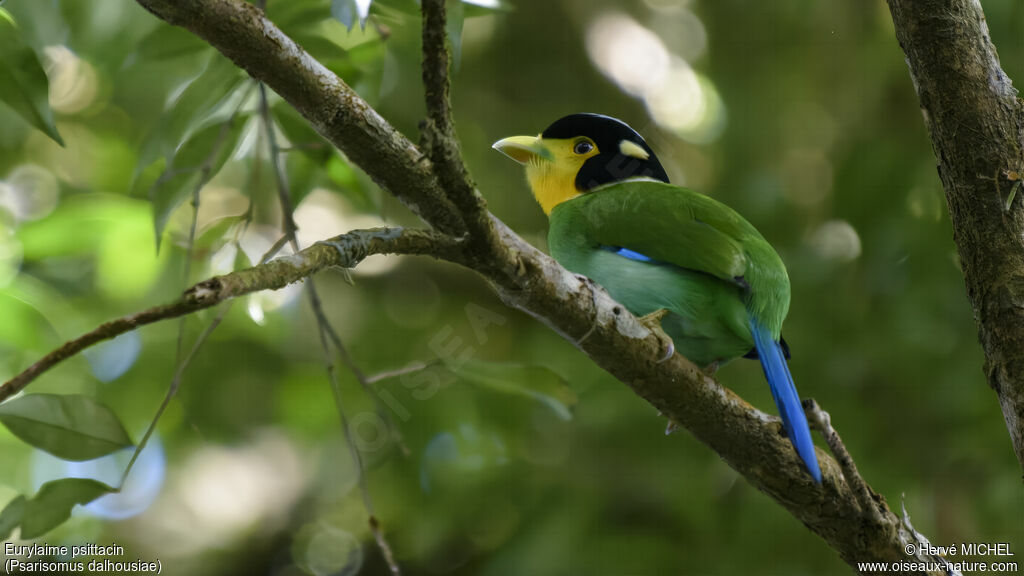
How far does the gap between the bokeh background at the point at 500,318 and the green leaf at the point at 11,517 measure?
0.53 meters

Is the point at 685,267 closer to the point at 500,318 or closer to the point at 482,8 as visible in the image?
the point at 482,8

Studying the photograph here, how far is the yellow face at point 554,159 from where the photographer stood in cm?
250

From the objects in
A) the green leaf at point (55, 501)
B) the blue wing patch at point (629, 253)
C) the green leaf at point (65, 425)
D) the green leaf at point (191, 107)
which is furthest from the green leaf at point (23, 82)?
the blue wing patch at point (629, 253)

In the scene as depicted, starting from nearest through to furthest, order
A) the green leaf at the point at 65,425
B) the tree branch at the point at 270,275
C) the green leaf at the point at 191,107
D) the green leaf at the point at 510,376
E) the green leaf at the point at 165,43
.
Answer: the tree branch at the point at 270,275 → the green leaf at the point at 65,425 → the green leaf at the point at 191,107 → the green leaf at the point at 165,43 → the green leaf at the point at 510,376

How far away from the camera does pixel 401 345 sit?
3771 mm

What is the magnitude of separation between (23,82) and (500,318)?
222 centimetres

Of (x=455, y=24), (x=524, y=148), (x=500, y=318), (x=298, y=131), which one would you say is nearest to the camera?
(x=455, y=24)

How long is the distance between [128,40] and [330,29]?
0.88 m

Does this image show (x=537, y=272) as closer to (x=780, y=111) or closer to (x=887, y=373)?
(x=887, y=373)

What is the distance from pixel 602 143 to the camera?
254 cm

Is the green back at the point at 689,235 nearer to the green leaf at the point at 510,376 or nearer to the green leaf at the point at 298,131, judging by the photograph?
the green leaf at the point at 510,376

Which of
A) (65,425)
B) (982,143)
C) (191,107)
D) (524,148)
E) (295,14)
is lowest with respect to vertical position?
(65,425)

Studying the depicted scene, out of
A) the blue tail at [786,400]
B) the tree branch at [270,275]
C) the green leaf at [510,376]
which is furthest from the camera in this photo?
the green leaf at [510,376]

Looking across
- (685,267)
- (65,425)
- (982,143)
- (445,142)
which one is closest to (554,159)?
(685,267)
